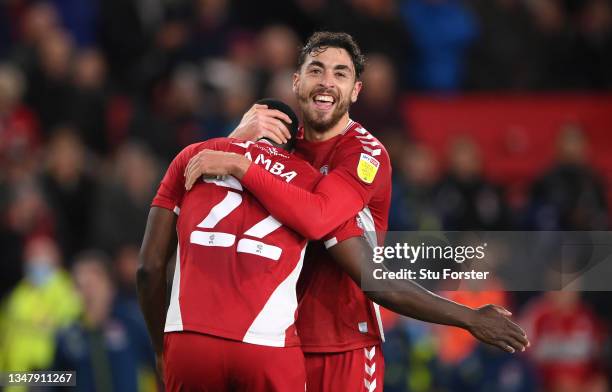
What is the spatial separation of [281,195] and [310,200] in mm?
140

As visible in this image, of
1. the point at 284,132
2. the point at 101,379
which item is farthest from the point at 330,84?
the point at 101,379

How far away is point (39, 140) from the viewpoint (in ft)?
37.5

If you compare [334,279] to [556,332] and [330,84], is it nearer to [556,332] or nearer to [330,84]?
[330,84]

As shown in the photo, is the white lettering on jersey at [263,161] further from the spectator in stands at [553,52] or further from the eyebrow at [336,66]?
the spectator in stands at [553,52]

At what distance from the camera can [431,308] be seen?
5.26m

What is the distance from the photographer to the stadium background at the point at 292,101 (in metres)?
10.0

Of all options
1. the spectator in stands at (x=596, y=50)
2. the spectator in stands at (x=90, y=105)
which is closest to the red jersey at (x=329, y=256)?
the spectator in stands at (x=90, y=105)

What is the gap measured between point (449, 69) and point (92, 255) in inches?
187

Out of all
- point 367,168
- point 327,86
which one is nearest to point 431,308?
point 367,168

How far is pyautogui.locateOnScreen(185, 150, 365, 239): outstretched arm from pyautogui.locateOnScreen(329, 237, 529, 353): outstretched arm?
0.19m

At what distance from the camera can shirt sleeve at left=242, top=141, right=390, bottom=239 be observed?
5.20m

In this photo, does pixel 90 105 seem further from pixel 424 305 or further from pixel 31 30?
pixel 424 305

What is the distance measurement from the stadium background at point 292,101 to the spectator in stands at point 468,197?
20 mm

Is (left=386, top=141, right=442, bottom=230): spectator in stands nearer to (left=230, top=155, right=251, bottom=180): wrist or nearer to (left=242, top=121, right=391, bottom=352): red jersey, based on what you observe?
(left=242, top=121, right=391, bottom=352): red jersey
